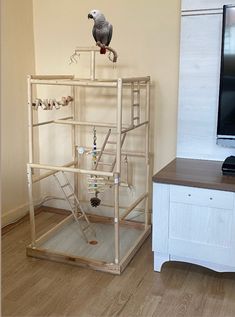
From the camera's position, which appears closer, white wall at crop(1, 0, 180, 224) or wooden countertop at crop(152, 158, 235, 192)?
wooden countertop at crop(152, 158, 235, 192)

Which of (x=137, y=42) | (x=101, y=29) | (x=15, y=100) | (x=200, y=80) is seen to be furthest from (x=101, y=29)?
(x=15, y=100)

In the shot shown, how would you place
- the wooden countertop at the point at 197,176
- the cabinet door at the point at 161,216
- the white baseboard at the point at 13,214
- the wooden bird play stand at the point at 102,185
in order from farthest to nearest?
the white baseboard at the point at 13,214, the wooden bird play stand at the point at 102,185, the cabinet door at the point at 161,216, the wooden countertop at the point at 197,176

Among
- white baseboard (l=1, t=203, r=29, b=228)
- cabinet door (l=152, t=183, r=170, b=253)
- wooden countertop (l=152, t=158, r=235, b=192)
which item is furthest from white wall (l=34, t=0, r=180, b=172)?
white baseboard (l=1, t=203, r=29, b=228)

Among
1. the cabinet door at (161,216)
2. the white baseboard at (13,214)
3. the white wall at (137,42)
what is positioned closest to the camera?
the cabinet door at (161,216)

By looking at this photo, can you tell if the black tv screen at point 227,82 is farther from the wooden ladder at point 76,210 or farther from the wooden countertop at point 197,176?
the wooden ladder at point 76,210

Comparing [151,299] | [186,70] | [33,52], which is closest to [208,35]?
[186,70]

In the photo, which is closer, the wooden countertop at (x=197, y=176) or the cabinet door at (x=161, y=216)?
the wooden countertop at (x=197, y=176)

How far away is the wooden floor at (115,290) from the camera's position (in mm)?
1902

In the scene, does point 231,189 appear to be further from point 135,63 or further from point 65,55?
point 65,55

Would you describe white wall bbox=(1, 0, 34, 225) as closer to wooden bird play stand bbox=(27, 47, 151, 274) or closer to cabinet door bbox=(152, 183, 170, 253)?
wooden bird play stand bbox=(27, 47, 151, 274)

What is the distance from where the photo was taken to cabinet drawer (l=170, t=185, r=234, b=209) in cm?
199

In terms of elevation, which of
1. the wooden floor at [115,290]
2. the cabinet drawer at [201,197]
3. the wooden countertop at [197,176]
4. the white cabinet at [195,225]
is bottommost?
the wooden floor at [115,290]

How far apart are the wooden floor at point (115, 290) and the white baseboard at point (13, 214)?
0.46 metres

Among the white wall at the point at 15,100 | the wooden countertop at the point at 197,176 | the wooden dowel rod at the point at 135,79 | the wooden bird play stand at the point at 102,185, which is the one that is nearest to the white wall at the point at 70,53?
the white wall at the point at 15,100
